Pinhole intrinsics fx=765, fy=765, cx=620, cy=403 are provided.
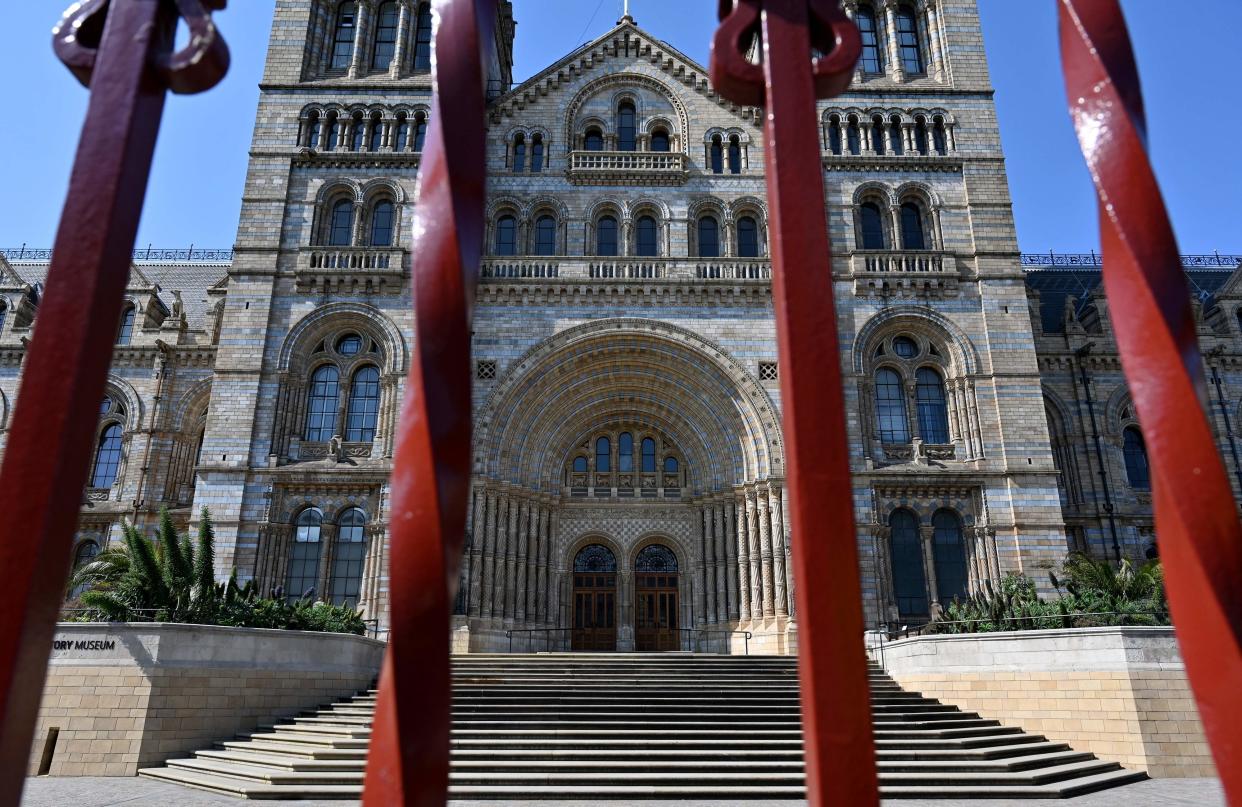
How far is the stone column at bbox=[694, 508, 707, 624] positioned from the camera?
2223 centimetres

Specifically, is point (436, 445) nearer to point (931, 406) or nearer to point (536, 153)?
point (931, 406)

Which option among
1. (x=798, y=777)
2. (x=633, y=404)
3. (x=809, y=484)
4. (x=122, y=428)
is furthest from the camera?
(x=122, y=428)

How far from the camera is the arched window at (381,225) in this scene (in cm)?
2428

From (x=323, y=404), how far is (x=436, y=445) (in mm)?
21909

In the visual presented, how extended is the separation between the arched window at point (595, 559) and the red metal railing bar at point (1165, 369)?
70.0 feet

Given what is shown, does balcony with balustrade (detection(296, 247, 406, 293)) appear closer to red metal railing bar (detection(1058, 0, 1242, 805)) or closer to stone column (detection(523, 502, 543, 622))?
stone column (detection(523, 502, 543, 622))

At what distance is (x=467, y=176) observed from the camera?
8.82 feet

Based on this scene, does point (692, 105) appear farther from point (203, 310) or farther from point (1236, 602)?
point (1236, 602)

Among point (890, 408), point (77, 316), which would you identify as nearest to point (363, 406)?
point (890, 408)

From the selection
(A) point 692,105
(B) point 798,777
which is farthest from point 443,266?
(A) point 692,105

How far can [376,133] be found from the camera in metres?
25.4

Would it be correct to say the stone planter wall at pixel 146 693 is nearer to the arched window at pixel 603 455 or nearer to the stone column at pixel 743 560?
the arched window at pixel 603 455

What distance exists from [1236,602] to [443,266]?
2612 millimetres

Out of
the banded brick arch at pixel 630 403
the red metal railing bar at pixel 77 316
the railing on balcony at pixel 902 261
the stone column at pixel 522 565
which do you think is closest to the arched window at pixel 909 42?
the railing on balcony at pixel 902 261
